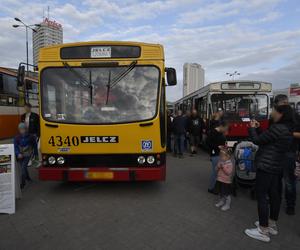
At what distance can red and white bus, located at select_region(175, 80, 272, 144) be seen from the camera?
10.9 m

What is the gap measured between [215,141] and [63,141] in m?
2.85

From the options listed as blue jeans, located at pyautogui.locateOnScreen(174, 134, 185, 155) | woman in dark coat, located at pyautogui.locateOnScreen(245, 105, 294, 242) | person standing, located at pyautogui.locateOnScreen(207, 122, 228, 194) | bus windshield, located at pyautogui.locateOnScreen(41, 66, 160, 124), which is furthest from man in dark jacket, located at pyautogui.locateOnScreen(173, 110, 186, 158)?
woman in dark coat, located at pyautogui.locateOnScreen(245, 105, 294, 242)

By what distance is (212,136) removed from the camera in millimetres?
5641

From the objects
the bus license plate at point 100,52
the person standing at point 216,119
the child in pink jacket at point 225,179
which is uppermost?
the bus license plate at point 100,52

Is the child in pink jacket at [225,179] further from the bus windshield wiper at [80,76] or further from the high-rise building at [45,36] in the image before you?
the high-rise building at [45,36]

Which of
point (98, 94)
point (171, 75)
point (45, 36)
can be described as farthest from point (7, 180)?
point (45, 36)

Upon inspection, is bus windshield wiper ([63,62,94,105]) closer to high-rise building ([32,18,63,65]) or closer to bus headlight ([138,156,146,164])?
bus headlight ([138,156,146,164])

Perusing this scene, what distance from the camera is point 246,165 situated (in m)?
5.89

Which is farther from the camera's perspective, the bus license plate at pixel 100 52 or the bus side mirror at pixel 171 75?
the bus side mirror at pixel 171 75

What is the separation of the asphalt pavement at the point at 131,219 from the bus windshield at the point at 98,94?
156cm

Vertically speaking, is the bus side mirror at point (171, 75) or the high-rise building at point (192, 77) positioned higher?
the high-rise building at point (192, 77)

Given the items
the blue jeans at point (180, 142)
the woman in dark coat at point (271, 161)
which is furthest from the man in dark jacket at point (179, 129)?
the woman in dark coat at point (271, 161)

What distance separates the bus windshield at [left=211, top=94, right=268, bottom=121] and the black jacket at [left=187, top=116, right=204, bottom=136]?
0.83 m

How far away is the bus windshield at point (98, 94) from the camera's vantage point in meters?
5.39
